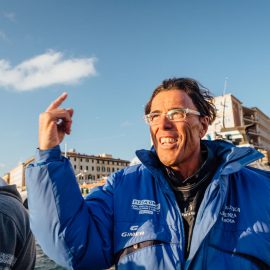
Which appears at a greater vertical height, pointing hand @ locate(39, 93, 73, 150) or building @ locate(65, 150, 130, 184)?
building @ locate(65, 150, 130, 184)

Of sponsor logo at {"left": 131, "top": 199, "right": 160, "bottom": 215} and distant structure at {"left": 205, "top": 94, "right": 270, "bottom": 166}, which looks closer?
sponsor logo at {"left": 131, "top": 199, "right": 160, "bottom": 215}

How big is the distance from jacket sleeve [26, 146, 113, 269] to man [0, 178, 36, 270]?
1.78 ft

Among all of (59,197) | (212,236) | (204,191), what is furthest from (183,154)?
(59,197)

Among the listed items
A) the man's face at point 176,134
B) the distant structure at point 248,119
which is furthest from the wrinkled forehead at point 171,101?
the distant structure at point 248,119

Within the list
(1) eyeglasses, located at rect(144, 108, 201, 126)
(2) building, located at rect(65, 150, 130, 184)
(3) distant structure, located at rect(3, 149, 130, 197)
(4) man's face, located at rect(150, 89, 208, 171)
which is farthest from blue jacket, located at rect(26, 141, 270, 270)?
(2) building, located at rect(65, 150, 130, 184)

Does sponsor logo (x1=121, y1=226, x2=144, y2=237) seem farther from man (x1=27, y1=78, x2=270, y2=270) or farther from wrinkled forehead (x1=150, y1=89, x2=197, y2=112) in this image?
wrinkled forehead (x1=150, y1=89, x2=197, y2=112)

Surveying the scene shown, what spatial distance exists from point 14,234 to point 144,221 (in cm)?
104

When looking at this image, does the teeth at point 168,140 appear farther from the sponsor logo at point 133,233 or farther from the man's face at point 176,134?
the sponsor logo at point 133,233

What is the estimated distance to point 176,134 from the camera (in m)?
2.57

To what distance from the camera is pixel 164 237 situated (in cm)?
212

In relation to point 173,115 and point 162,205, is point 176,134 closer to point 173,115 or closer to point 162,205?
point 173,115

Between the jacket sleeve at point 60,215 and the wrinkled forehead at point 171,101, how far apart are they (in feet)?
3.53

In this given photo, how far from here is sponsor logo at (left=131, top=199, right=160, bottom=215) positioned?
227 cm

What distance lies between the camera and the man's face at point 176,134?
99.9 inches
